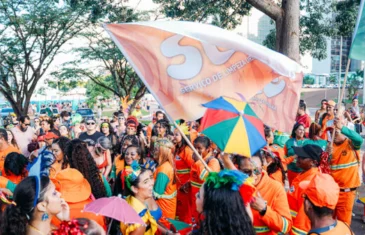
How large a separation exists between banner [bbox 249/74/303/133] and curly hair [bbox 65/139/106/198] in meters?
1.85

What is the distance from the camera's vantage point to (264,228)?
3484 millimetres

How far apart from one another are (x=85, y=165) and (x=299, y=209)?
2.29m

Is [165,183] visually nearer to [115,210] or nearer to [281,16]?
[115,210]

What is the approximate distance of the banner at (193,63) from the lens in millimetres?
3949

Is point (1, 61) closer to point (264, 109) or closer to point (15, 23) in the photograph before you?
point (15, 23)

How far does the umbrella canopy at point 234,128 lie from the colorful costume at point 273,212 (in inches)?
22.0

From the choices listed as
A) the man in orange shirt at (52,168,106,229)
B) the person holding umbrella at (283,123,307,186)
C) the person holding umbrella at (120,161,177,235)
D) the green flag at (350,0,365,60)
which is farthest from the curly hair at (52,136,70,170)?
the green flag at (350,0,365,60)

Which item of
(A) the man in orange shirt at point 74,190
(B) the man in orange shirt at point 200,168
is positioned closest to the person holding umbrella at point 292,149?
(B) the man in orange shirt at point 200,168

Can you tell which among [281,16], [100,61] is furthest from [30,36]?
[281,16]

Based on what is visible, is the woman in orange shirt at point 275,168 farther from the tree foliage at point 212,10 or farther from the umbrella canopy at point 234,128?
the tree foliage at point 212,10

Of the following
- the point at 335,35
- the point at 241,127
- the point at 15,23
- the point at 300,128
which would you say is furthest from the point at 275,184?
the point at 15,23

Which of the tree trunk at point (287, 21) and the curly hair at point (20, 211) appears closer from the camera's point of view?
the curly hair at point (20, 211)

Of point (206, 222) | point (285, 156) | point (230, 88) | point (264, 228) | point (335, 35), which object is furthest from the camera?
point (335, 35)

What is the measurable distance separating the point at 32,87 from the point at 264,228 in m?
18.2
